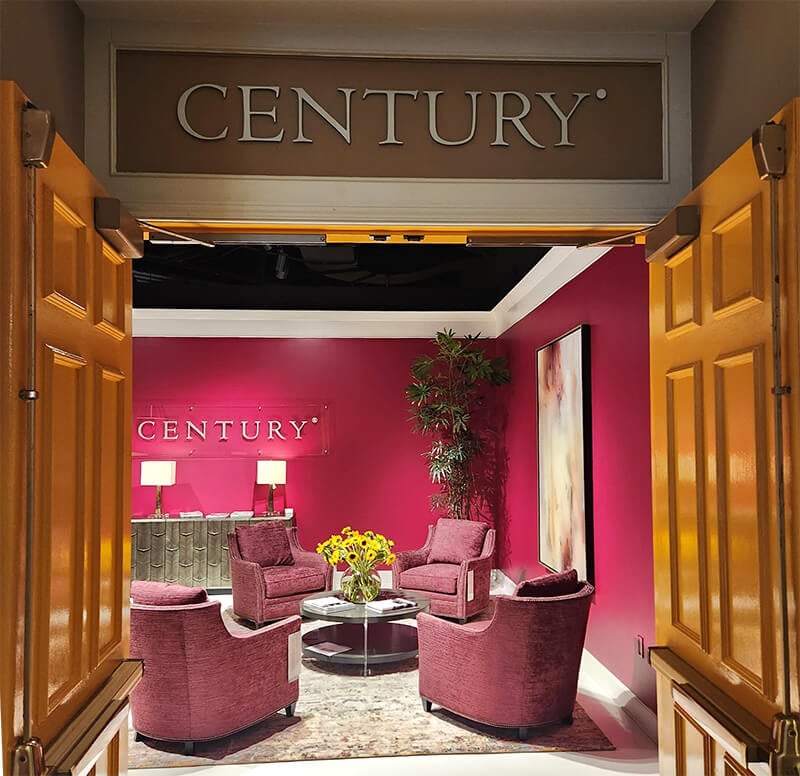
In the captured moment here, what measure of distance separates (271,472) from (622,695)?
175 inches

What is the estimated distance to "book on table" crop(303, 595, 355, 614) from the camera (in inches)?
223

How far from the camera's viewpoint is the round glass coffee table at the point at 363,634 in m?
5.53

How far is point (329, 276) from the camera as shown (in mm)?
7543

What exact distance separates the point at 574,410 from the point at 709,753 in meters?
3.75

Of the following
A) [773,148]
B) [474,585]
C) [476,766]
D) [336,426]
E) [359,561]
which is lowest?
[476,766]

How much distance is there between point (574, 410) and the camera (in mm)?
5781

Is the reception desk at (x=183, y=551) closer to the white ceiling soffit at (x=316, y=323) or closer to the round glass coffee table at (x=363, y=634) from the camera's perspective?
the round glass coffee table at (x=363, y=634)

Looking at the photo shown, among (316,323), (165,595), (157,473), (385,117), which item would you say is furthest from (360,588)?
(385,117)

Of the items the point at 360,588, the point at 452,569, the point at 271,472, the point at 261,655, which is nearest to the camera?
the point at 261,655

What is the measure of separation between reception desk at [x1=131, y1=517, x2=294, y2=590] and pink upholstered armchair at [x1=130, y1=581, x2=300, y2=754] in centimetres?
356

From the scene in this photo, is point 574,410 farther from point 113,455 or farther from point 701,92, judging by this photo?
point 113,455

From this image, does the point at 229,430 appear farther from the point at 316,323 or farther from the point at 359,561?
the point at 359,561

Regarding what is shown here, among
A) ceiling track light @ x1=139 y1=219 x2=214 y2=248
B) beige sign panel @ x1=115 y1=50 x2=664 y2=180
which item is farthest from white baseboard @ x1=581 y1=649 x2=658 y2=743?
ceiling track light @ x1=139 y1=219 x2=214 y2=248

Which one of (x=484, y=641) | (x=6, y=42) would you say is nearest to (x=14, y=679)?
(x=6, y=42)
